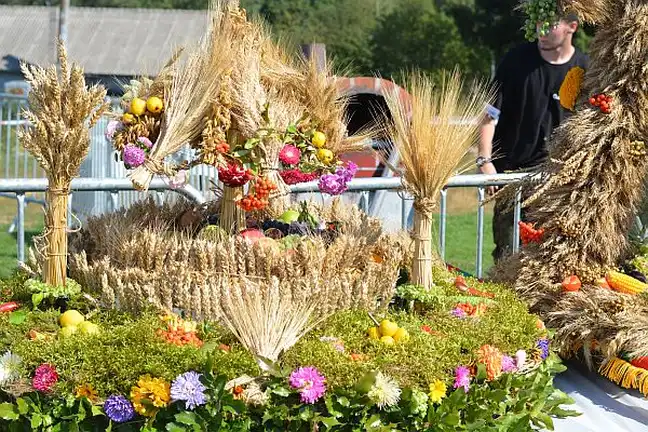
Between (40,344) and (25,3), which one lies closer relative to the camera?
(40,344)

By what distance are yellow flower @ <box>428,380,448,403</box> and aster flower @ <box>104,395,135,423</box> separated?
85cm

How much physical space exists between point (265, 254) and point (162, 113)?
57 centimetres

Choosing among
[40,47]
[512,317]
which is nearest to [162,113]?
[512,317]

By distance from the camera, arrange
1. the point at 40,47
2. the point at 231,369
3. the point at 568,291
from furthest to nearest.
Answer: the point at 40,47 → the point at 568,291 → the point at 231,369

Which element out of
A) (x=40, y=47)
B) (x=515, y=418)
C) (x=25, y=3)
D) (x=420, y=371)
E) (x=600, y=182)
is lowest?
(x=515, y=418)

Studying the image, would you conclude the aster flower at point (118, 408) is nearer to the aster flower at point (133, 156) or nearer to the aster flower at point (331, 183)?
the aster flower at point (133, 156)

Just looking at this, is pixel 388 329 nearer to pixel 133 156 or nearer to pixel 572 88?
A: pixel 133 156

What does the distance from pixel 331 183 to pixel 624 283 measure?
50.7 inches

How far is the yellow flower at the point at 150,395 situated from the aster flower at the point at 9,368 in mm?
382

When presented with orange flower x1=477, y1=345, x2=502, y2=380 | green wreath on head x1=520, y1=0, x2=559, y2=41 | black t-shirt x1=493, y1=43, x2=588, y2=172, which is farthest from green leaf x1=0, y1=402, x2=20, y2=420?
black t-shirt x1=493, y1=43, x2=588, y2=172

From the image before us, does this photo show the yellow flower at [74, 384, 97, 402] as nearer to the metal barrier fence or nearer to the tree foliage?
the metal barrier fence

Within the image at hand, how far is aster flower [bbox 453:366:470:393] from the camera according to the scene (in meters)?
2.85

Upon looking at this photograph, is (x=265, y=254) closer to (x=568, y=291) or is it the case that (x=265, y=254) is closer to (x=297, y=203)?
(x=297, y=203)

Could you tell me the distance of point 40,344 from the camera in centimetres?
281
